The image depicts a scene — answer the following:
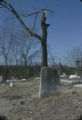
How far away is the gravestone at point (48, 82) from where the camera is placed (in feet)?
15.6

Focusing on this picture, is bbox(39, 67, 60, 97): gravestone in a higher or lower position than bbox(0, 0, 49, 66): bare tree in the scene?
lower

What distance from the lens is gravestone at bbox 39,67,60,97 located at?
4.75 m

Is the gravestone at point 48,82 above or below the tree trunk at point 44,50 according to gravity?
below

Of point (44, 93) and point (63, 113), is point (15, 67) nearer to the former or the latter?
point (44, 93)

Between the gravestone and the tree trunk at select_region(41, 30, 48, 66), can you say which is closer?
the gravestone

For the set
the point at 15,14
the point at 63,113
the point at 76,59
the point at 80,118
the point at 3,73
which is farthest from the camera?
the point at 76,59

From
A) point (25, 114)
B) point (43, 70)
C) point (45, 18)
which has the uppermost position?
point (45, 18)

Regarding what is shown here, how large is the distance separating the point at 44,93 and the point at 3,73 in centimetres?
1007

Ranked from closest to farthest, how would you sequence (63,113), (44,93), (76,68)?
(63,113)
(44,93)
(76,68)

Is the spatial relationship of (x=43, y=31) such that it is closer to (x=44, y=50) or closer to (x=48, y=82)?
(x=44, y=50)

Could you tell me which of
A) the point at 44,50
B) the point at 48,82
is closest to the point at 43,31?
the point at 44,50

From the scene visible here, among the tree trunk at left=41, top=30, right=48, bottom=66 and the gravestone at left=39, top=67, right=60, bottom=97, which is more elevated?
the tree trunk at left=41, top=30, right=48, bottom=66

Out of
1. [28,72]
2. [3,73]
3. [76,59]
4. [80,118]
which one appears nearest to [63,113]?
[80,118]

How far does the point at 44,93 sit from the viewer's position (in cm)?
471
